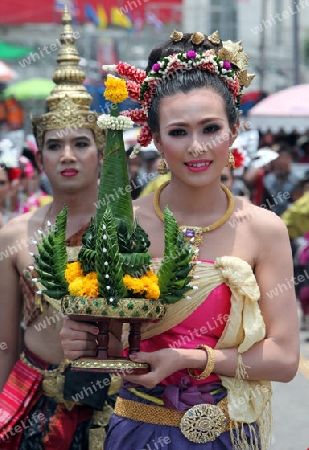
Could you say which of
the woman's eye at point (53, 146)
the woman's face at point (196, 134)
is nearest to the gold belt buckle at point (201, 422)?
the woman's face at point (196, 134)

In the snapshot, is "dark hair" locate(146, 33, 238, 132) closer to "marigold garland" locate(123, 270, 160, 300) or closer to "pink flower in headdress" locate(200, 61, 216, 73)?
"pink flower in headdress" locate(200, 61, 216, 73)

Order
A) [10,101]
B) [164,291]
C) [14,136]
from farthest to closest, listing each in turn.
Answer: [10,101] < [14,136] < [164,291]

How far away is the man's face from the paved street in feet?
7.65

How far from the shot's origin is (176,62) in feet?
11.2

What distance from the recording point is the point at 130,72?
3529mm

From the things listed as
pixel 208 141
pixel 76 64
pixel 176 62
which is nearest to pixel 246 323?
pixel 208 141

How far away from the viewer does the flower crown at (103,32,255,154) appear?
11.2 feet

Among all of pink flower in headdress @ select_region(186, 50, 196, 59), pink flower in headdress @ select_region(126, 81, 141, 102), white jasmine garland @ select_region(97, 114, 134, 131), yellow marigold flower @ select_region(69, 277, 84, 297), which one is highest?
pink flower in headdress @ select_region(186, 50, 196, 59)

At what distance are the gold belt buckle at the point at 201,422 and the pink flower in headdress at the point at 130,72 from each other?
1.16m

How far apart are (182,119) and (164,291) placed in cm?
62

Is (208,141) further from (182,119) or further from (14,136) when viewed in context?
(14,136)

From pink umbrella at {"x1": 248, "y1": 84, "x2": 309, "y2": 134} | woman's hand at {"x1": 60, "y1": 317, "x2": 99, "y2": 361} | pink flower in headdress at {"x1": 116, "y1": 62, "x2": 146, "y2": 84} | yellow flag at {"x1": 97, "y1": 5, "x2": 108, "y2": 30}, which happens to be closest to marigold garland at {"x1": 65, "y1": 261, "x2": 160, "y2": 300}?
woman's hand at {"x1": 60, "y1": 317, "x2": 99, "y2": 361}

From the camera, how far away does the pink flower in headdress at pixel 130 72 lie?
3.52 meters

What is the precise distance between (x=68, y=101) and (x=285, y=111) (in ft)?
48.3
